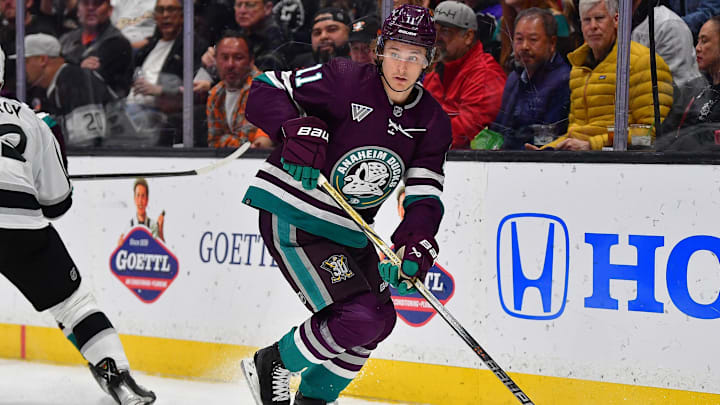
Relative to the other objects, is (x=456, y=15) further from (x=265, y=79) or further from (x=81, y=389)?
(x=81, y=389)

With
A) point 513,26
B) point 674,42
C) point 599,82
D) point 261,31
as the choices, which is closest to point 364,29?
point 261,31

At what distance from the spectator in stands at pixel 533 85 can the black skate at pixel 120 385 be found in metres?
1.51

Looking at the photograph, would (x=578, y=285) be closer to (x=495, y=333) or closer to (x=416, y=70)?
(x=495, y=333)

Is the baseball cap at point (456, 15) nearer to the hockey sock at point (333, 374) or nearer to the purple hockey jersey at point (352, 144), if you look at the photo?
the purple hockey jersey at point (352, 144)

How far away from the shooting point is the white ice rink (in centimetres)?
319

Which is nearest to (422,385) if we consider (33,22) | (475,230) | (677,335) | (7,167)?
(475,230)

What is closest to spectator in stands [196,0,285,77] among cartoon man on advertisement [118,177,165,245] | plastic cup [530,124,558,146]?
cartoon man on advertisement [118,177,165,245]

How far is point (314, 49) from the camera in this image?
11.4 ft

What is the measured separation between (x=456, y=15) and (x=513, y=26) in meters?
0.22

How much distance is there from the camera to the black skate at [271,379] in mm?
2523

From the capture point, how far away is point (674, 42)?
2838mm

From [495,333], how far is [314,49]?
1.32 m

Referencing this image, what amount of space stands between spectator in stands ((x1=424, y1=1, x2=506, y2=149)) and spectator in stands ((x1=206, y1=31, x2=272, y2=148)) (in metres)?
0.83

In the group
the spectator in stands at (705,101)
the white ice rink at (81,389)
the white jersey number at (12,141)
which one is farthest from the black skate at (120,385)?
the spectator in stands at (705,101)
